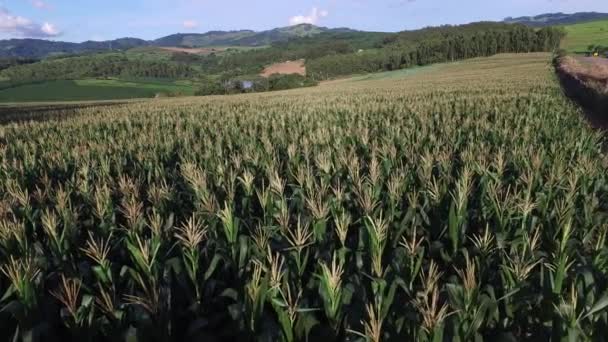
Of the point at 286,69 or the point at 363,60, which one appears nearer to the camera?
the point at 286,69

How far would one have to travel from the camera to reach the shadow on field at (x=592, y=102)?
20072 millimetres

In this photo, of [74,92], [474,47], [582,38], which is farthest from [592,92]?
[582,38]

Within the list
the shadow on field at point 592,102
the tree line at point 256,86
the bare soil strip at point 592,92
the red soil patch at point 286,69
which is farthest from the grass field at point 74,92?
the shadow on field at point 592,102

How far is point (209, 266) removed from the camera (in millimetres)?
4336

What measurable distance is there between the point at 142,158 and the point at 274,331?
8.69 meters

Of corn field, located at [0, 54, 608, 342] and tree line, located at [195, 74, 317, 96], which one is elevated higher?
corn field, located at [0, 54, 608, 342]

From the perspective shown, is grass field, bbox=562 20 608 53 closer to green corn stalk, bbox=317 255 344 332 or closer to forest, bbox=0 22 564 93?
forest, bbox=0 22 564 93

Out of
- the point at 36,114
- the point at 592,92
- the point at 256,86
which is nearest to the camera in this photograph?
the point at 592,92

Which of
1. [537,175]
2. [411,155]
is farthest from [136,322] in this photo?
[411,155]

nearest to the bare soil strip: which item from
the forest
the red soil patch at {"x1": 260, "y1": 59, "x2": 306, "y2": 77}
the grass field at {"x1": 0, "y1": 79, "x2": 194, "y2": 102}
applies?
the grass field at {"x1": 0, "y1": 79, "x2": 194, "y2": 102}

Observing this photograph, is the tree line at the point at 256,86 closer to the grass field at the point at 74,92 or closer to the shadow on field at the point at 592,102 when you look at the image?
the grass field at the point at 74,92

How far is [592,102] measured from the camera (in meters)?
25.5

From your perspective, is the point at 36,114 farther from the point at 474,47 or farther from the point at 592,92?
the point at 474,47

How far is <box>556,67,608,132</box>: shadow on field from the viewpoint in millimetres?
20072
